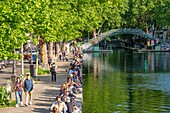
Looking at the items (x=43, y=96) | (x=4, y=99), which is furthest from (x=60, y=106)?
(x=43, y=96)

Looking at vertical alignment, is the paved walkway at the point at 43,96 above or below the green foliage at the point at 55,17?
below

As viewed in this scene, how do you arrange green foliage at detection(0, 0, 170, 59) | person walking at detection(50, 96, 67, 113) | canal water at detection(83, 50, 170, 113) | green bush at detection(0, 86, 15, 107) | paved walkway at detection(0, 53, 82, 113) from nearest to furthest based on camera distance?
person walking at detection(50, 96, 67, 113), green foliage at detection(0, 0, 170, 59), paved walkway at detection(0, 53, 82, 113), green bush at detection(0, 86, 15, 107), canal water at detection(83, 50, 170, 113)

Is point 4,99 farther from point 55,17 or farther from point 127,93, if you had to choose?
point 127,93

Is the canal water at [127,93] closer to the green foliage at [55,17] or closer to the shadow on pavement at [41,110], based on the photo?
the shadow on pavement at [41,110]

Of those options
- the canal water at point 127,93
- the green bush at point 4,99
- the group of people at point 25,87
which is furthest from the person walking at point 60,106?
the canal water at point 127,93

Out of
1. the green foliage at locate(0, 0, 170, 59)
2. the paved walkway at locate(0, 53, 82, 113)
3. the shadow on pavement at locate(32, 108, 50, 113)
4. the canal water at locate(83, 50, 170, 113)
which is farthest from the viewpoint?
the canal water at locate(83, 50, 170, 113)

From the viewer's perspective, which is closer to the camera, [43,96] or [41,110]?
[41,110]

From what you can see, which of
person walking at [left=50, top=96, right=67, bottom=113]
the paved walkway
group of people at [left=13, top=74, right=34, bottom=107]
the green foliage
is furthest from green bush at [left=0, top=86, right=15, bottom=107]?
person walking at [left=50, top=96, right=67, bottom=113]

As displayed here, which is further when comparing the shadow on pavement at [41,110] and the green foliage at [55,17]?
the shadow on pavement at [41,110]

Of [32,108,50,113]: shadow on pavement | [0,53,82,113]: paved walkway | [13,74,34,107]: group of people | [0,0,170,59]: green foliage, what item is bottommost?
[32,108,50,113]: shadow on pavement

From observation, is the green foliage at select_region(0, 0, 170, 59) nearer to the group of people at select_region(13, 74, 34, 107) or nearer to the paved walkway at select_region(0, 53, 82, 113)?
the group of people at select_region(13, 74, 34, 107)

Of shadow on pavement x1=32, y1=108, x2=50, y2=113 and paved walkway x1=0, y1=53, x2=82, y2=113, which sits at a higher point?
paved walkway x1=0, y1=53, x2=82, y2=113

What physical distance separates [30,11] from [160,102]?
35.6ft

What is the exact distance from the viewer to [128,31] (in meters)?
120
